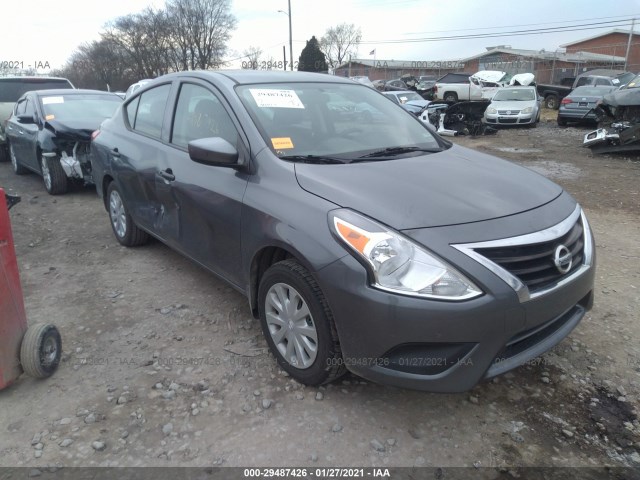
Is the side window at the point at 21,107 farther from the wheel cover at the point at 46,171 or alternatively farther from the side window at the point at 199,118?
the side window at the point at 199,118

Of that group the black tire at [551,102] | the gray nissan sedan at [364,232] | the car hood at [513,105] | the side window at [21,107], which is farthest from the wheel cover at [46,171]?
the black tire at [551,102]

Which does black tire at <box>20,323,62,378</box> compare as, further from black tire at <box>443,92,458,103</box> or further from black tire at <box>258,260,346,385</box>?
black tire at <box>443,92,458,103</box>

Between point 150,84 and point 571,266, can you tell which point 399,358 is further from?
point 150,84

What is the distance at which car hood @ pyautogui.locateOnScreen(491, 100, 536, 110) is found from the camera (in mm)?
15727

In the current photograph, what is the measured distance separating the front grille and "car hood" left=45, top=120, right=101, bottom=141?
6.13 m

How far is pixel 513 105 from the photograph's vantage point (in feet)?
52.1

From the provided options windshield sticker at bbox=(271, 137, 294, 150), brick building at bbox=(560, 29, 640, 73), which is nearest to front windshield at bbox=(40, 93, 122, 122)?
windshield sticker at bbox=(271, 137, 294, 150)

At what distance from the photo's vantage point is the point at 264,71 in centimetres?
353

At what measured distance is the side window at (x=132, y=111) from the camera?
424 centimetres

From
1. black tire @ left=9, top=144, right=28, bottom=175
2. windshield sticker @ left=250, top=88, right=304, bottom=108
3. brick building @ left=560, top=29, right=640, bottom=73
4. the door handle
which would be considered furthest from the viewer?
brick building @ left=560, top=29, right=640, bottom=73

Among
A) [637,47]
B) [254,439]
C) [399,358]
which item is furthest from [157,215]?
[637,47]

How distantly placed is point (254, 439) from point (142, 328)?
1.39 metres

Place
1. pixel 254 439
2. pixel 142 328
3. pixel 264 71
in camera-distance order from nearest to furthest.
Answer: pixel 254 439
pixel 142 328
pixel 264 71

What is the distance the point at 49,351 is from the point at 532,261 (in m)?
2.63
